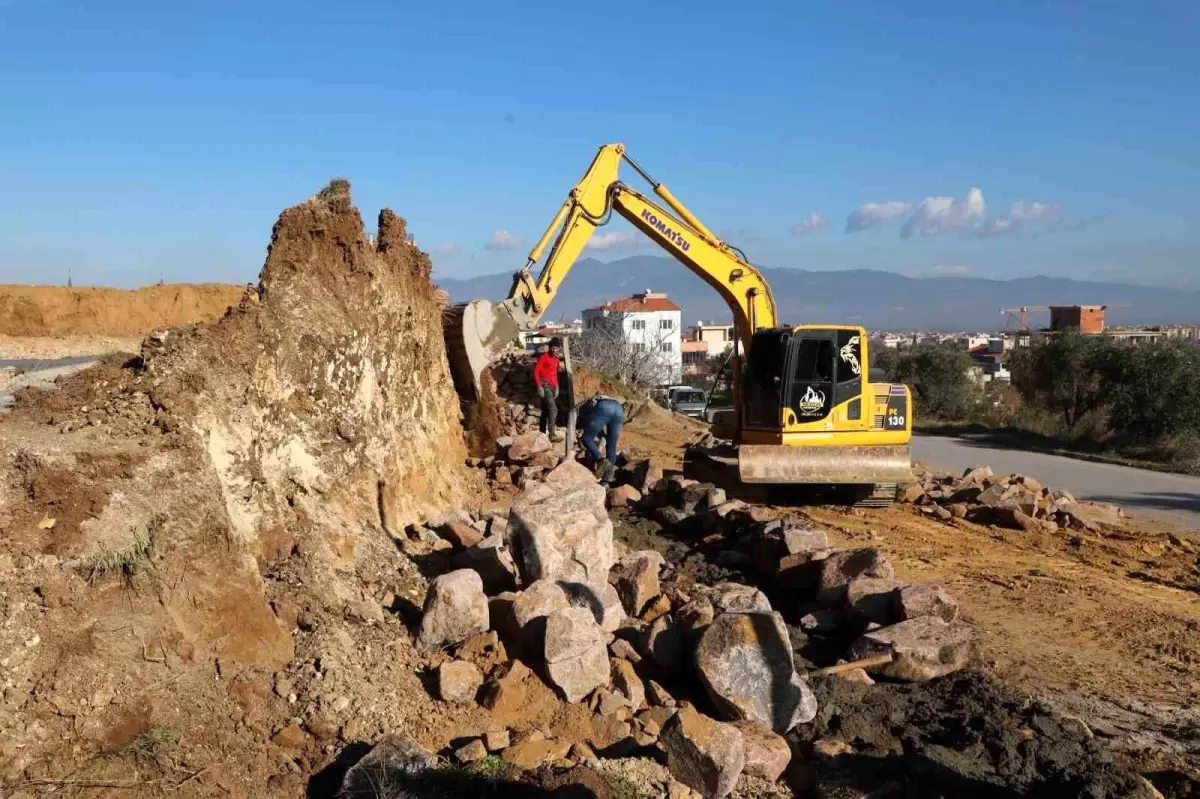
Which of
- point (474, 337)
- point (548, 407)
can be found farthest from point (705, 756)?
point (548, 407)

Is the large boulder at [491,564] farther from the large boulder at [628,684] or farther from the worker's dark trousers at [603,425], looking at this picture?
the worker's dark trousers at [603,425]

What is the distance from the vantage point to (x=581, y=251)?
13062mm

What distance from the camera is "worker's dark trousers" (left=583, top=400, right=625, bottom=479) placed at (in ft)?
41.6

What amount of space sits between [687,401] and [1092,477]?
14.2m

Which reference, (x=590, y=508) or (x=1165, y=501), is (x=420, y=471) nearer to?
(x=590, y=508)

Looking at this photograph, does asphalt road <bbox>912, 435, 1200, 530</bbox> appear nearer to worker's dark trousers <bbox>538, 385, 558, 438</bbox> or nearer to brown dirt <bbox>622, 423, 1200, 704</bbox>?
brown dirt <bbox>622, 423, 1200, 704</bbox>

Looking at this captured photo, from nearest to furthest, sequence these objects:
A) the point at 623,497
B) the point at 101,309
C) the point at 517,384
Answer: the point at 623,497 < the point at 517,384 < the point at 101,309

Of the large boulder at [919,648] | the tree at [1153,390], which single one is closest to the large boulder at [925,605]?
the large boulder at [919,648]

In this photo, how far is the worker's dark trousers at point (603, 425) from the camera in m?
12.7

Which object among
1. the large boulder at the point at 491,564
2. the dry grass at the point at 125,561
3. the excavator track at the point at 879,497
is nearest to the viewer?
the dry grass at the point at 125,561

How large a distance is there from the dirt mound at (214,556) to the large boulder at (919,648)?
3023 mm

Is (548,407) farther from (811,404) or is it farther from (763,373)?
(811,404)

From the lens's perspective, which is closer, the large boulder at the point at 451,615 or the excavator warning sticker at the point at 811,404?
the large boulder at the point at 451,615

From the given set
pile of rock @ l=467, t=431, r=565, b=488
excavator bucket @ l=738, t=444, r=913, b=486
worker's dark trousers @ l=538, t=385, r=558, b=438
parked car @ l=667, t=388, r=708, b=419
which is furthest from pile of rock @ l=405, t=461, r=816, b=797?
parked car @ l=667, t=388, r=708, b=419
